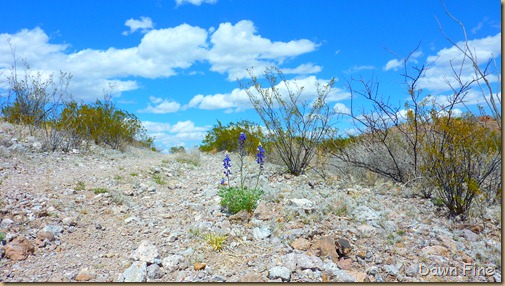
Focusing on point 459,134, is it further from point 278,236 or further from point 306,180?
point 278,236

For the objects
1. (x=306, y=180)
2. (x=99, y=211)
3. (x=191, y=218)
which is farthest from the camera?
(x=306, y=180)

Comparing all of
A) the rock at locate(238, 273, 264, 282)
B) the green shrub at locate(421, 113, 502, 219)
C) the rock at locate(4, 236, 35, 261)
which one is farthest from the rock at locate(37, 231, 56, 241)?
the green shrub at locate(421, 113, 502, 219)

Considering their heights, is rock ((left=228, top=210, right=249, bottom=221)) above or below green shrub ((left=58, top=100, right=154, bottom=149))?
below

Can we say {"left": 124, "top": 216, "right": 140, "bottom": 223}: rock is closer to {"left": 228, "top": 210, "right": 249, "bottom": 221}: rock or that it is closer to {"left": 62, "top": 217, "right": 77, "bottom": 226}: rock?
{"left": 62, "top": 217, "right": 77, "bottom": 226}: rock

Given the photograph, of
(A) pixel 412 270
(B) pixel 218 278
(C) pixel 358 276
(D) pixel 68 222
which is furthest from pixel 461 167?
(D) pixel 68 222

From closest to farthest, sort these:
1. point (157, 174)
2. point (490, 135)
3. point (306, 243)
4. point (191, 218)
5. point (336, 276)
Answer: point (336, 276), point (306, 243), point (191, 218), point (490, 135), point (157, 174)

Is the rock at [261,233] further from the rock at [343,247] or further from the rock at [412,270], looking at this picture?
the rock at [412,270]

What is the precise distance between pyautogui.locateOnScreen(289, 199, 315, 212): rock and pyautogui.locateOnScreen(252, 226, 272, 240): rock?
818 millimetres

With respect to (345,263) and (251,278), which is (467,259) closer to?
(345,263)

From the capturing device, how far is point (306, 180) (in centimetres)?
777

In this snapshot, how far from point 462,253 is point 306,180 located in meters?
3.72

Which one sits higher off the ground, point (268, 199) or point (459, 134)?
point (459, 134)

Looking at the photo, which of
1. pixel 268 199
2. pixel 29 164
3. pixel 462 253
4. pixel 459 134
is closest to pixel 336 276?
pixel 462 253

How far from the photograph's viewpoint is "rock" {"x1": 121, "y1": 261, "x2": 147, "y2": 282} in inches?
147
